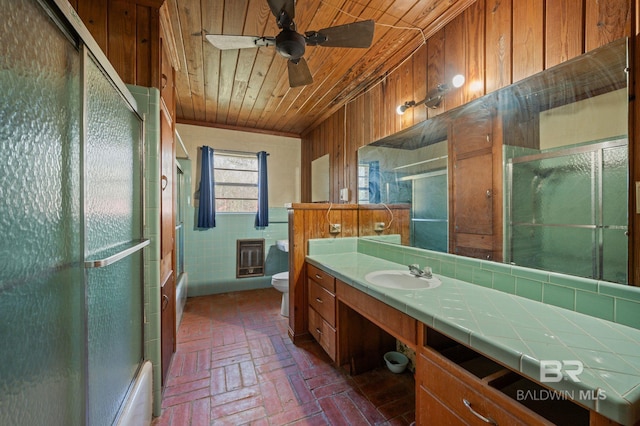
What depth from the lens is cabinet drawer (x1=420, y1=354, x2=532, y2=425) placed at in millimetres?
743

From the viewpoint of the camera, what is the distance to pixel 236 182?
3.68 metres

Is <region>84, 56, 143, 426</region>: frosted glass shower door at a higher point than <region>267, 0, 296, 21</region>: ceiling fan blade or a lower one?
lower

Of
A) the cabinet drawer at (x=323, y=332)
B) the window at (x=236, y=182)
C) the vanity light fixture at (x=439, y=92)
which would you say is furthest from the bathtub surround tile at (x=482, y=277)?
the window at (x=236, y=182)

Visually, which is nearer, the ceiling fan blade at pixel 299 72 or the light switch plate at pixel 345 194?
the ceiling fan blade at pixel 299 72

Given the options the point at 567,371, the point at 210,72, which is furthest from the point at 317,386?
the point at 210,72

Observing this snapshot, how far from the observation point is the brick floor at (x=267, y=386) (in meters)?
1.41

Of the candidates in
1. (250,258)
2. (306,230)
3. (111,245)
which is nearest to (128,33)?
(111,245)

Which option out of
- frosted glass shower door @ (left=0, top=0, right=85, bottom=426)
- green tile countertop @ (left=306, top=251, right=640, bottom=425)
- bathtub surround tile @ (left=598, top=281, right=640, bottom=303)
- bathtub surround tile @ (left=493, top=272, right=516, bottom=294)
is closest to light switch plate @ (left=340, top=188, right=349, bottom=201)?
green tile countertop @ (left=306, top=251, right=640, bottom=425)

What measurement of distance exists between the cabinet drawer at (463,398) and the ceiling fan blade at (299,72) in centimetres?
181

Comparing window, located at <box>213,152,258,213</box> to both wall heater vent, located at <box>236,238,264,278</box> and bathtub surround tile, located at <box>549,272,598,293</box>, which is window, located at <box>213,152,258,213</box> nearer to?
wall heater vent, located at <box>236,238,264,278</box>

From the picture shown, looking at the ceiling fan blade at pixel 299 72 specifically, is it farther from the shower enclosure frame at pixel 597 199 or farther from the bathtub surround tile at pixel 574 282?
the bathtub surround tile at pixel 574 282

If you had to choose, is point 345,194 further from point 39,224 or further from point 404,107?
point 39,224

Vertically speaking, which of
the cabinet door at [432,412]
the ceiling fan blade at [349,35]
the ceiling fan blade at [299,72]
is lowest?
the cabinet door at [432,412]

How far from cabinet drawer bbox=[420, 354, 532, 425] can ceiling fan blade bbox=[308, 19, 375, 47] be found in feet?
5.49
